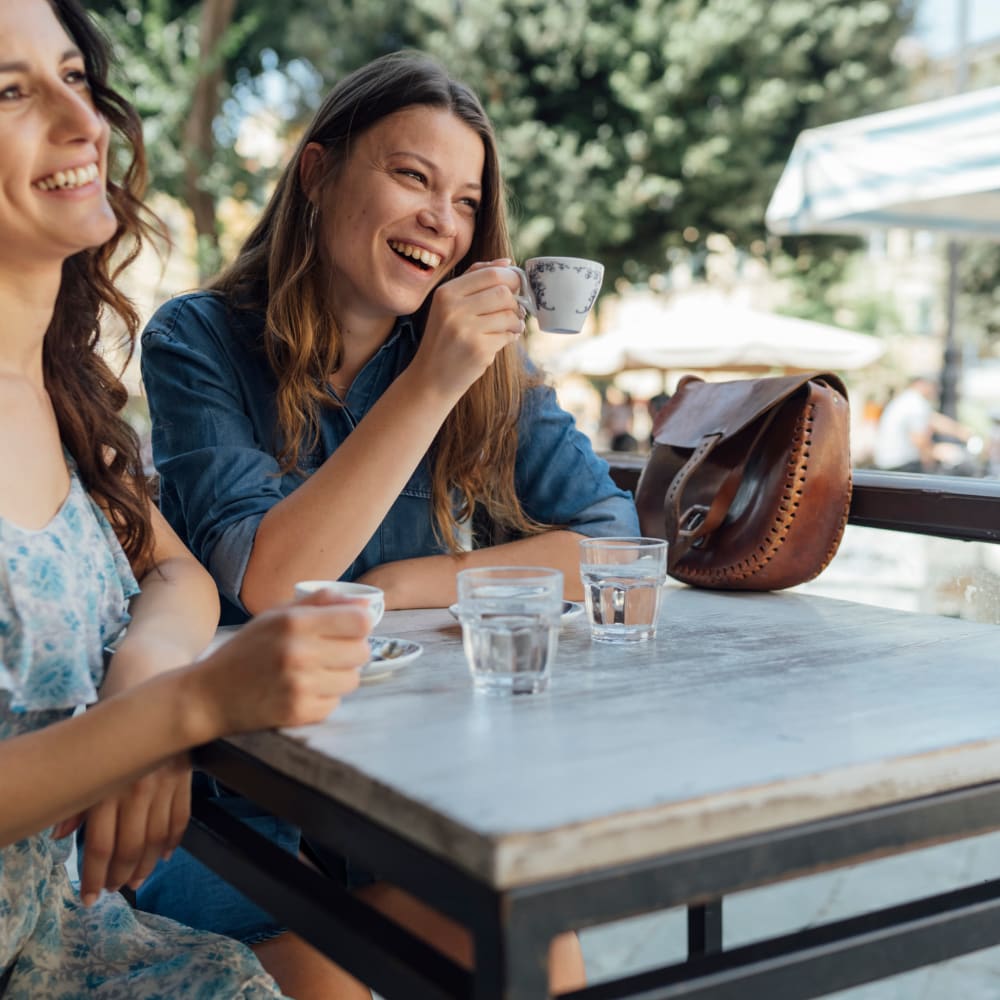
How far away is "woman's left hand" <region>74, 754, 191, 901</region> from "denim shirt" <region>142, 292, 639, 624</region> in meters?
0.51

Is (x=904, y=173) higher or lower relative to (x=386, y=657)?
higher

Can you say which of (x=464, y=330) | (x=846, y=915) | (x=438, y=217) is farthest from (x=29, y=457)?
(x=846, y=915)

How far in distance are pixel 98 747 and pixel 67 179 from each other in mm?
605

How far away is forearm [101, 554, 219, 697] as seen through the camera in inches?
47.6

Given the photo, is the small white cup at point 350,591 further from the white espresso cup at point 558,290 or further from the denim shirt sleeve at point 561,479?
the denim shirt sleeve at point 561,479

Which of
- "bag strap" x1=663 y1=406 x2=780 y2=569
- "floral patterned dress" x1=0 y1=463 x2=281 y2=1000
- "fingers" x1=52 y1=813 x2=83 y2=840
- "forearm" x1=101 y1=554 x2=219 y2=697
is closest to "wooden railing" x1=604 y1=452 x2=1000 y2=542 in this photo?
"bag strap" x1=663 y1=406 x2=780 y2=569

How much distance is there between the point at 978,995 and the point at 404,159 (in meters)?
2.10

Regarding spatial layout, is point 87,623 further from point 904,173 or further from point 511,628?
point 904,173

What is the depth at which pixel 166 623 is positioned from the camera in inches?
51.3

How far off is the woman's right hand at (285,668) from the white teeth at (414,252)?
0.97 metres

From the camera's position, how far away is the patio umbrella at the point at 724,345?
9.05 meters

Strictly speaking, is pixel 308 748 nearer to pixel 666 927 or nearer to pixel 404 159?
pixel 404 159

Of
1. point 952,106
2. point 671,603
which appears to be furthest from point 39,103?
point 952,106

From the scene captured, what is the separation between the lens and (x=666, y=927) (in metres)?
2.79
